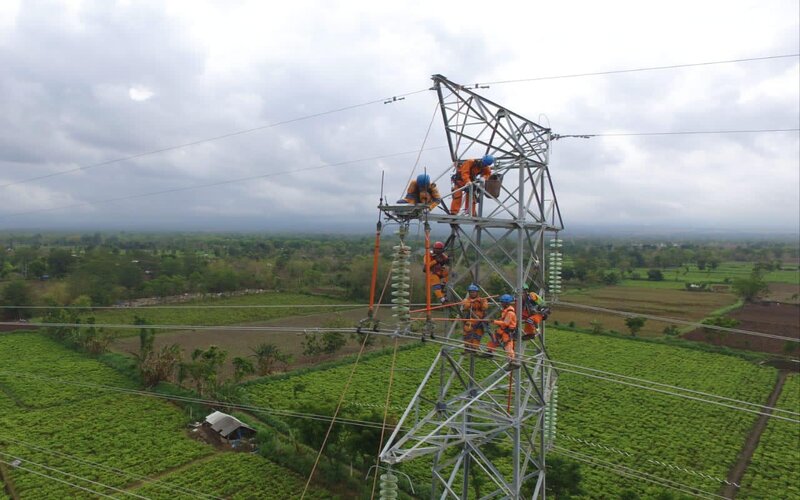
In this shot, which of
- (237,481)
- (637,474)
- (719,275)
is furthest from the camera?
(719,275)

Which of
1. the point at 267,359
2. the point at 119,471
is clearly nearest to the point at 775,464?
the point at 119,471

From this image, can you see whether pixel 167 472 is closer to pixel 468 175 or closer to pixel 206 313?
pixel 468 175

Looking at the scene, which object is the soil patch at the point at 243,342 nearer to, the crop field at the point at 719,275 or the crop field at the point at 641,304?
the crop field at the point at 641,304

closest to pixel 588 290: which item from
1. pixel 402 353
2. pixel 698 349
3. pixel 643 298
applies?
pixel 643 298

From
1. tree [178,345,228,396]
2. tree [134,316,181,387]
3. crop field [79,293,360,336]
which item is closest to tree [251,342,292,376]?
tree [178,345,228,396]

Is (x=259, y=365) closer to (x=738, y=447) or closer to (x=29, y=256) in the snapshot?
(x=738, y=447)

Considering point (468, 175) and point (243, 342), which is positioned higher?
point (468, 175)

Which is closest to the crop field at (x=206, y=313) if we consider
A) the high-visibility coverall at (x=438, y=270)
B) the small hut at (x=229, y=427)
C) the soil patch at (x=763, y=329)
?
the small hut at (x=229, y=427)

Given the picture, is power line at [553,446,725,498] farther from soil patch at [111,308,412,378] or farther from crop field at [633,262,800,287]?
crop field at [633,262,800,287]
